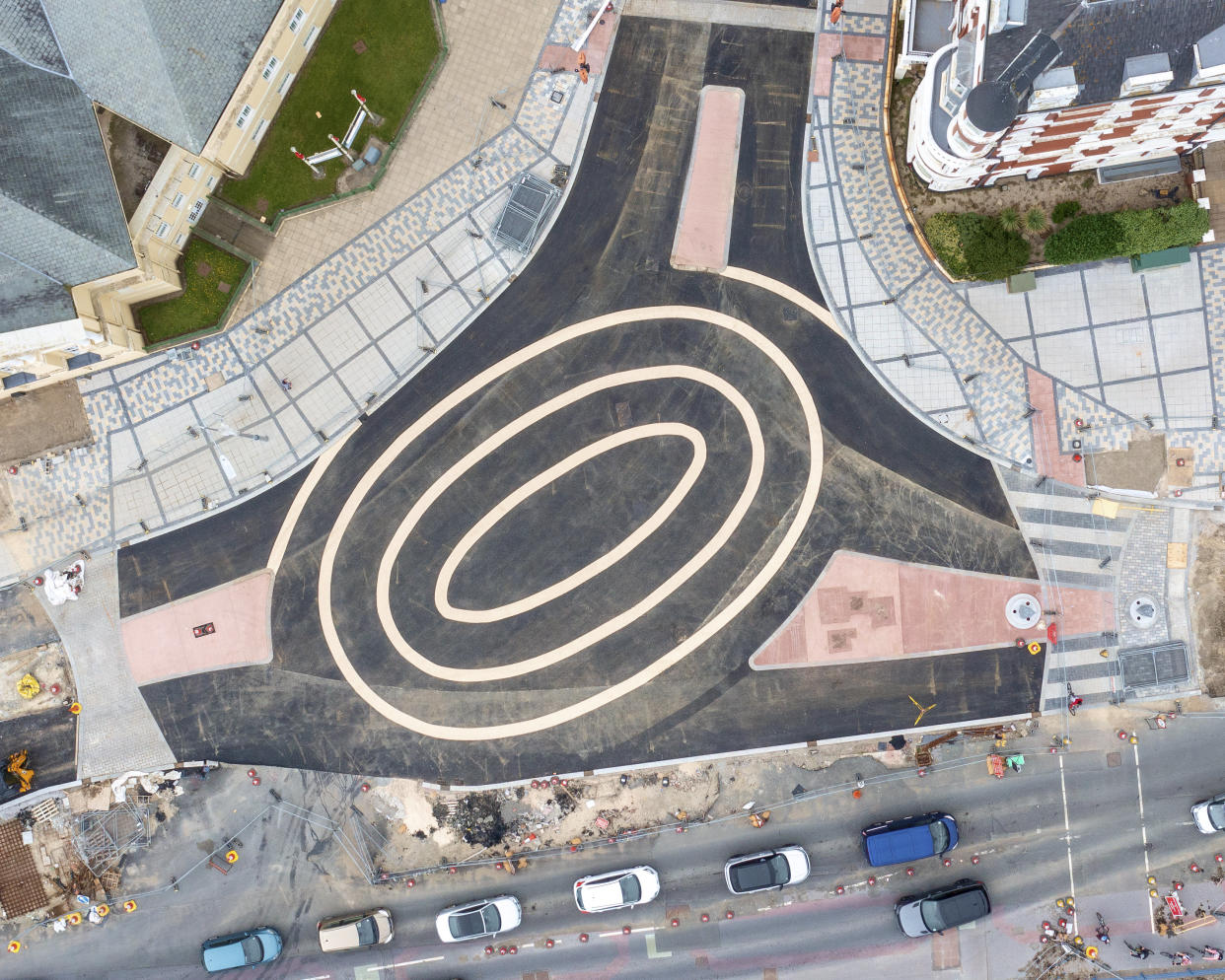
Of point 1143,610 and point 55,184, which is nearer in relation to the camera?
point 55,184

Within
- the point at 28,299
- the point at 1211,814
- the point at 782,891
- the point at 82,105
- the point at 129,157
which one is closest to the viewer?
the point at 28,299

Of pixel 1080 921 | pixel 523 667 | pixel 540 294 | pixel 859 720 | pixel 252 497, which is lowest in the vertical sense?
pixel 1080 921

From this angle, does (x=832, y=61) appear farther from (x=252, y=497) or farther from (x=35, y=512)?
(x=35, y=512)

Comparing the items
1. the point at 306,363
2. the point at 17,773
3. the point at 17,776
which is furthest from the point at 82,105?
the point at 17,776

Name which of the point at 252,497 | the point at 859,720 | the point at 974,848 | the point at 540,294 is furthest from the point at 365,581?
the point at 974,848

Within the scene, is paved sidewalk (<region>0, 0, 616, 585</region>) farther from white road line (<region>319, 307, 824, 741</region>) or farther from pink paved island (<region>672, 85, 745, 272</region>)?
pink paved island (<region>672, 85, 745, 272</region>)

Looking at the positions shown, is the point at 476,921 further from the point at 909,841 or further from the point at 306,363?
the point at 306,363

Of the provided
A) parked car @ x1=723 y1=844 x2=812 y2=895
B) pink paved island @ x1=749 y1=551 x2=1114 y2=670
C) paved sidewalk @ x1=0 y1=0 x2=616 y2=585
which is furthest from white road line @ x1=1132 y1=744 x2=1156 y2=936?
paved sidewalk @ x1=0 y1=0 x2=616 y2=585
